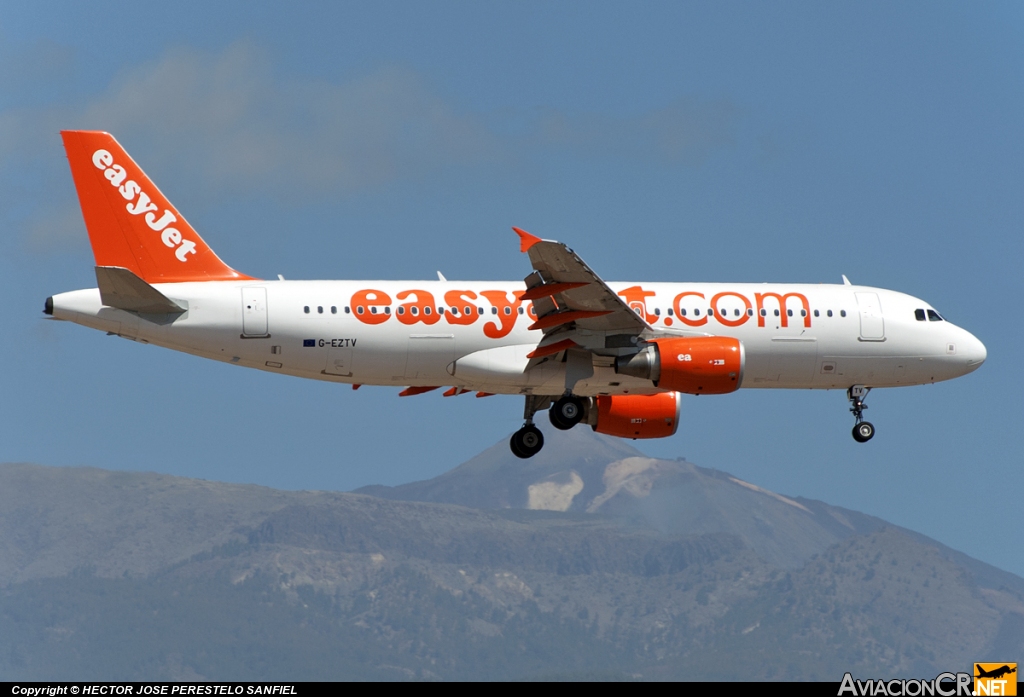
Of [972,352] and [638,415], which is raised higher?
[972,352]

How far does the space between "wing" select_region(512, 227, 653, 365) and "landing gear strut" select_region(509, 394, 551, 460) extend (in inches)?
150

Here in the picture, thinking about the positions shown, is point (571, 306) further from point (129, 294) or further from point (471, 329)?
point (129, 294)

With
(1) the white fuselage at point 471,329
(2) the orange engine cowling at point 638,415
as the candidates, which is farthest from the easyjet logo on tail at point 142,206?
(2) the orange engine cowling at point 638,415

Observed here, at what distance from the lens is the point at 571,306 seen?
128 ft

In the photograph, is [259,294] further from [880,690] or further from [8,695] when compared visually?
[880,690]

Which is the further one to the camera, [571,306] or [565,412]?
[565,412]

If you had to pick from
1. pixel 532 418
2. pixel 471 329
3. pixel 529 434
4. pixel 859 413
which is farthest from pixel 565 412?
pixel 859 413

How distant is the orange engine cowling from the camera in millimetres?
44219

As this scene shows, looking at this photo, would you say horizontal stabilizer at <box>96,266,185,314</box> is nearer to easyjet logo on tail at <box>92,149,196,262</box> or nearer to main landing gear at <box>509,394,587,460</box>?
easyjet logo on tail at <box>92,149,196,262</box>

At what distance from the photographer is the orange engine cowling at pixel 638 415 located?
44219 millimetres

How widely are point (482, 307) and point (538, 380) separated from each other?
262 centimetres

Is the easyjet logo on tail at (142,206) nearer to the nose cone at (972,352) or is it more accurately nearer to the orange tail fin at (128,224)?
the orange tail fin at (128,224)

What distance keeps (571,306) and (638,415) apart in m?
6.70

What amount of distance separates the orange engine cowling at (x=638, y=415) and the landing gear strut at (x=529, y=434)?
5.95 ft
